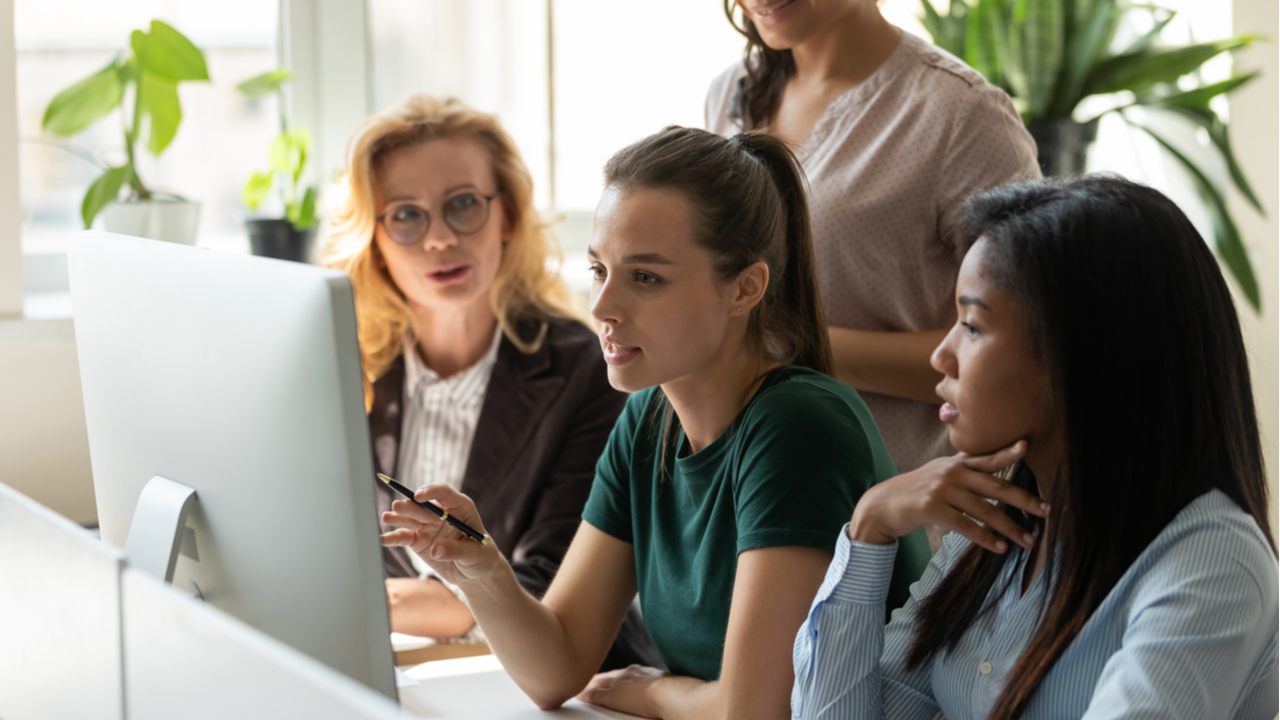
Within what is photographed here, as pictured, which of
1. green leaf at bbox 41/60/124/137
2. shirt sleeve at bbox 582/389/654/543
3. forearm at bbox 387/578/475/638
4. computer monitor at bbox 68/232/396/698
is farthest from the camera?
green leaf at bbox 41/60/124/137

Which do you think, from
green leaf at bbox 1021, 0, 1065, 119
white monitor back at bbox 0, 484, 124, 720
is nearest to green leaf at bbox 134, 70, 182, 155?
white monitor back at bbox 0, 484, 124, 720

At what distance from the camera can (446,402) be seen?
2.05 meters

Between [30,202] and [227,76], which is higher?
[227,76]

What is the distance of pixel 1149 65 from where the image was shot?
3080 millimetres

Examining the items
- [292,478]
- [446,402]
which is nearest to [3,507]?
[292,478]

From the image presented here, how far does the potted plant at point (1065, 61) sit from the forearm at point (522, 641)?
7.24 feet

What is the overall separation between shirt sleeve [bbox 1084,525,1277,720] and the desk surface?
1.96ft

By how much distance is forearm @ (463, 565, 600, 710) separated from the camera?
1324 millimetres

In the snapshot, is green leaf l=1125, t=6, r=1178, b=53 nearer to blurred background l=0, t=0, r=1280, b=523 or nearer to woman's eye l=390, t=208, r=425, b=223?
blurred background l=0, t=0, r=1280, b=523

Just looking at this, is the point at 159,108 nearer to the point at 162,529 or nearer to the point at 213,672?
the point at 162,529

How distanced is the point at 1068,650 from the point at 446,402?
1309 millimetres

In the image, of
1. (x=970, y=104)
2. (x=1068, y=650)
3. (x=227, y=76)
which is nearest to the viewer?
(x=1068, y=650)

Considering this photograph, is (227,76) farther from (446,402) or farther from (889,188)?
(889,188)

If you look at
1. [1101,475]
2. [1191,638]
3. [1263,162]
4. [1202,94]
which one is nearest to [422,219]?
[1101,475]
